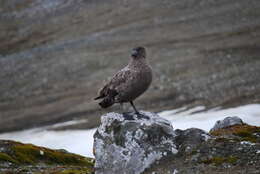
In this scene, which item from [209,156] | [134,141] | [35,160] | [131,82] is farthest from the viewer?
[35,160]

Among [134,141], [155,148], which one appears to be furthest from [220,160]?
[134,141]

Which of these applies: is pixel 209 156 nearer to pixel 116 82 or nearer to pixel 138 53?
pixel 116 82

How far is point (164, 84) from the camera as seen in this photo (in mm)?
55594

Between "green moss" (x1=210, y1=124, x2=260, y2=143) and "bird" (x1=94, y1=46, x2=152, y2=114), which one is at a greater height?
"bird" (x1=94, y1=46, x2=152, y2=114)

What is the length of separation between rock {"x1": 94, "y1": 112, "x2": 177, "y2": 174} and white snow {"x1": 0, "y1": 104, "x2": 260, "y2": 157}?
21127 millimetres

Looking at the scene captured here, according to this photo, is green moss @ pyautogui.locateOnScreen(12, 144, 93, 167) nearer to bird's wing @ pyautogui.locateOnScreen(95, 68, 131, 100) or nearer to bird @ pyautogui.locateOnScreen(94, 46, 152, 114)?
bird's wing @ pyautogui.locateOnScreen(95, 68, 131, 100)

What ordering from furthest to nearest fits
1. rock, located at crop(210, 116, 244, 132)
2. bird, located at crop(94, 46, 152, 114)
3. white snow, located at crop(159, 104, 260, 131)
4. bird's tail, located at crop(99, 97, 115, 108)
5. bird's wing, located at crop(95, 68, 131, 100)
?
1. white snow, located at crop(159, 104, 260, 131)
2. rock, located at crop(210, 116, 244, 132)
3. bird's tail, located at crop(99, 97, 115, 108)
4. bird's wing, located at crop(95, 68, 131, 100)
5. bird, located at crop(94, 46, 152, 114)

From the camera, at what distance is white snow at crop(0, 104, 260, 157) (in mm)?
38419

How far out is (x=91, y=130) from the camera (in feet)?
A: 146

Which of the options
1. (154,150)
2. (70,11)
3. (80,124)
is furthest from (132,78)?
(70,11)

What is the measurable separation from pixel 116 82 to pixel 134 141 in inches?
85.1

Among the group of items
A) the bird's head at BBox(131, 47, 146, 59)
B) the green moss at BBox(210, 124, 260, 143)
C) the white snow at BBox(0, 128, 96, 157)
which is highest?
the bird's head at BBox(131, 47, 146, 59)

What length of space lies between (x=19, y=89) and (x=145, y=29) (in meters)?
26.5

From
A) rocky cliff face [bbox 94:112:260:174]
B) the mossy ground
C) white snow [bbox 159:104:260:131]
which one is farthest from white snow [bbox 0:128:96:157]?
rocky cliff face [bbox 94:112:260:174]
